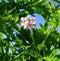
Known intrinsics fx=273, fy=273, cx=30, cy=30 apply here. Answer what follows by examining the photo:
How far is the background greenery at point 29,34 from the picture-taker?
4.18m

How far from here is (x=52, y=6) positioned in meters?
4.54

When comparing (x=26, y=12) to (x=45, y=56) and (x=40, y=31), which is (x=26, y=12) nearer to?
(x=40, y=31)

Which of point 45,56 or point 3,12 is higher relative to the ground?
point 3,12

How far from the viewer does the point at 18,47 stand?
4.43 m

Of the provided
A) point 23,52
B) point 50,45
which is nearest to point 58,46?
point 50,45

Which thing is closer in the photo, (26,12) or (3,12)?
(3,12)

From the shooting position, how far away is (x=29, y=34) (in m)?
4.60

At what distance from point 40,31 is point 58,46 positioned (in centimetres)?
39

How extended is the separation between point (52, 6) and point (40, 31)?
46cm

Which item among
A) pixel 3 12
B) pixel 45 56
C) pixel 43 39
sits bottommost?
pixel 45 56

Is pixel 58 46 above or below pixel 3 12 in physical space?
below

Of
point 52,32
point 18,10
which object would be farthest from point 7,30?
point 52,32

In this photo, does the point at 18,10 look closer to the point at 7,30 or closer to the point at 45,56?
the point at 7,30

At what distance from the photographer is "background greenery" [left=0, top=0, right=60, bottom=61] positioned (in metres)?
4.18
